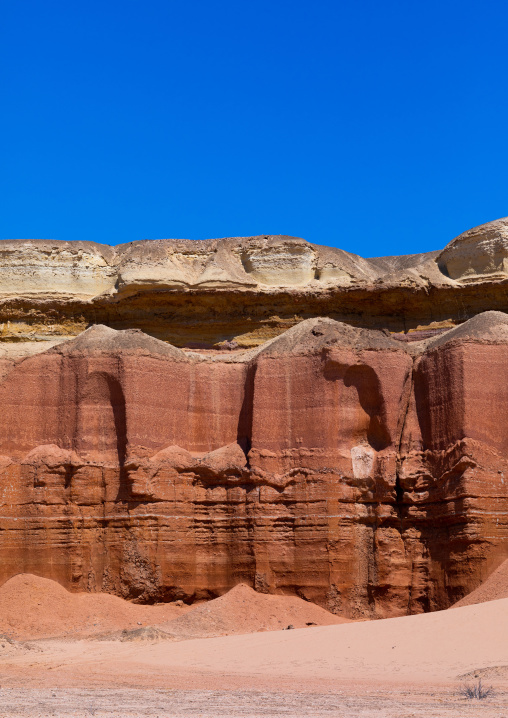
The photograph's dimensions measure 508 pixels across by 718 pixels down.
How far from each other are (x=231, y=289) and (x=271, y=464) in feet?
23.0

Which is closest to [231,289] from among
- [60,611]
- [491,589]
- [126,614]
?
[126,614]

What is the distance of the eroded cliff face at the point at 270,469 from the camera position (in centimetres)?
2838

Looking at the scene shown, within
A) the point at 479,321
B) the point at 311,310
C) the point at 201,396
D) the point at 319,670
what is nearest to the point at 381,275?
the point at 311,310

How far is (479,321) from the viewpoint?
3094 cm

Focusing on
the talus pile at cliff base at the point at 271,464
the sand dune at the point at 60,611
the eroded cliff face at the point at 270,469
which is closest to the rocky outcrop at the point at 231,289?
the talus pile at cliff base at the point at 271,464

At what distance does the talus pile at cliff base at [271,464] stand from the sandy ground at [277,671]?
3.84m

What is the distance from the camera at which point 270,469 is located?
2961 cm

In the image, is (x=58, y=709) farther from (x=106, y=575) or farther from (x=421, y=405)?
(x=421, y=405)

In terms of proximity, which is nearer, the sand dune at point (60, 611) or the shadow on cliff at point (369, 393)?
the sand dune at point (60, 611)

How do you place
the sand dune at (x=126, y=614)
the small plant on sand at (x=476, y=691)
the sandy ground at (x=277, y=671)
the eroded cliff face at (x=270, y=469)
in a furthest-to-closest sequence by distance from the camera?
the eroded cliff face at (x=270, y=469) < the sand dune at (x=126, y=614) < the small plant on sand at (x=476, y=691) < the sandy ground at (x=277, y=671)

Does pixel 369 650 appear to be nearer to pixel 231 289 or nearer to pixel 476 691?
pixel 476 691

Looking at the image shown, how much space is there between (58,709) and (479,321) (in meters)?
19.4

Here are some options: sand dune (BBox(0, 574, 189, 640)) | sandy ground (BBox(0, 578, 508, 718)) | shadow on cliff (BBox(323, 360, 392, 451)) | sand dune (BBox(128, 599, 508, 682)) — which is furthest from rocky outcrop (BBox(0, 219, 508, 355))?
sand dune (BBox(128, 599, 508, 682))

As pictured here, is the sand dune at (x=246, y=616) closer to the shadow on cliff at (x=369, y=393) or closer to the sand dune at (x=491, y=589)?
the sand dune at (x=491, y=589)
